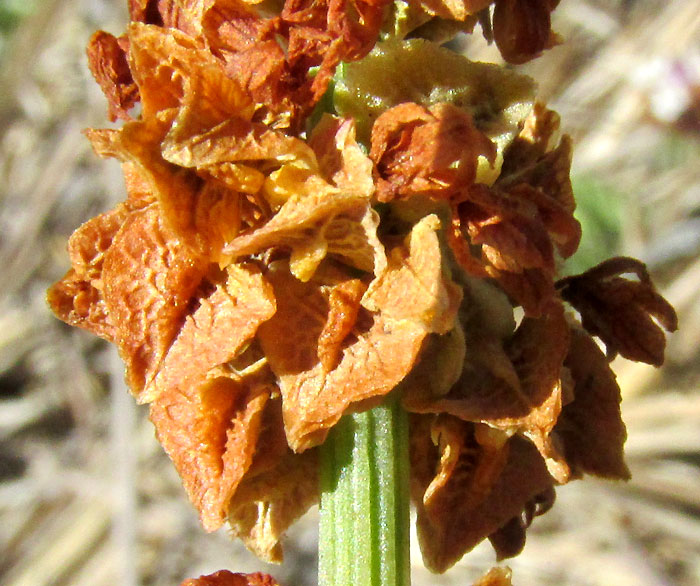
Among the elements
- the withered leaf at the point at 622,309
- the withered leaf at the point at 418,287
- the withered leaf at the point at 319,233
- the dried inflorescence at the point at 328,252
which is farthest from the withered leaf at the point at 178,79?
the withered leaf at the point at 622,309

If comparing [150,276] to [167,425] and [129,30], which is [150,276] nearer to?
[167,425]

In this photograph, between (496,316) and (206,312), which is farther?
(496,316)

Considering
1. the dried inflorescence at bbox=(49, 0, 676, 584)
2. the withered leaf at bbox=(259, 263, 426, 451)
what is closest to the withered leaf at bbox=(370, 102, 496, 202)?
the dried inflorescence at bbox=(49, 0, 676, 584)

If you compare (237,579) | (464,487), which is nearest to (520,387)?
(464,487)

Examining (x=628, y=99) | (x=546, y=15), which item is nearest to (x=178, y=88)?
(x=546, y=15)

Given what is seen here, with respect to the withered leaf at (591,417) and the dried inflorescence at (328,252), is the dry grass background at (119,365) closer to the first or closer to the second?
the withered leaf at (591,417)
